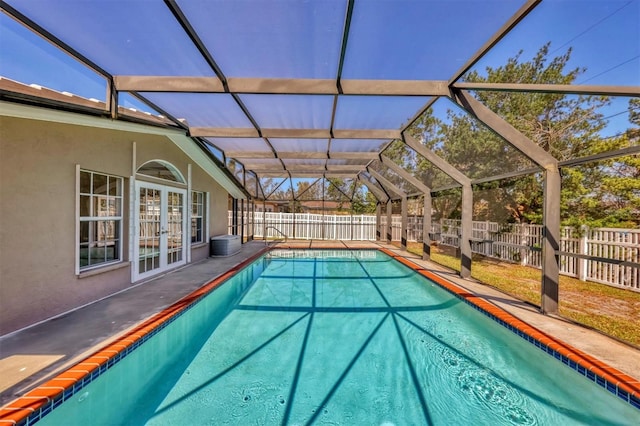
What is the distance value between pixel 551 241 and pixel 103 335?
242 inches

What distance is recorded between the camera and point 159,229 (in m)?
6.38

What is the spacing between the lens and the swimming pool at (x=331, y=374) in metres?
2.49

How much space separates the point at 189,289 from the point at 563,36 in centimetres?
841

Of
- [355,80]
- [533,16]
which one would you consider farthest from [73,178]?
[533,16]

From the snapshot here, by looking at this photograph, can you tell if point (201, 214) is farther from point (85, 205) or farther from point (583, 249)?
point (583, 249)

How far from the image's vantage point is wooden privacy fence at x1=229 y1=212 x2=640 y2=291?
5.71 metres

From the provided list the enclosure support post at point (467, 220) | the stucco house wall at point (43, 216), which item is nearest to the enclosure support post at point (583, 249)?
the enclosure support post at point (467, 220)

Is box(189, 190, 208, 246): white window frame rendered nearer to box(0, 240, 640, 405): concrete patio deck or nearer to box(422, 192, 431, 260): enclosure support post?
box(0, 240, 640, 405): concrete patio deck

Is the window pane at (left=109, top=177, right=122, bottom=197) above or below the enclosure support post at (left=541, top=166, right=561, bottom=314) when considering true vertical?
above

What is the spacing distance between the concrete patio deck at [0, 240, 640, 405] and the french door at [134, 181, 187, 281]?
0.82 metres

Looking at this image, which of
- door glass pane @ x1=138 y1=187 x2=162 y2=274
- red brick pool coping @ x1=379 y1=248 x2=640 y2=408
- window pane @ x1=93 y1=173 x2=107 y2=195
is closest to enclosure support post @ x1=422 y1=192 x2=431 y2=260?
red brick pool coping @ x1=379 y1=248 x2=640 y2=408

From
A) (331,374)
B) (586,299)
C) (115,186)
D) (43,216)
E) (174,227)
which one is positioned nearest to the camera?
(331,374)

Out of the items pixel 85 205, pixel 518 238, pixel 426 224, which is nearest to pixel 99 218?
pixel 85 205

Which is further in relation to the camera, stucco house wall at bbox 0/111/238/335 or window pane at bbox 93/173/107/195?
window pane at bbox 93/173/107/195
